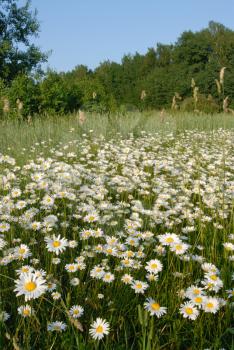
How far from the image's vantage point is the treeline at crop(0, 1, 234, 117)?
1073 cm

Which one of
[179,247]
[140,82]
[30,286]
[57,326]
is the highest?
[140,82]

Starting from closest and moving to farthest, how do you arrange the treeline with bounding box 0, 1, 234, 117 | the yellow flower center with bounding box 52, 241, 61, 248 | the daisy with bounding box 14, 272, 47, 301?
the daisy with bounding box 14, 272, 47, 301 < the yellow flower center with bounding box 52, 241, 61, 248 < the treeline with bounding box 0, 1, 234, 117

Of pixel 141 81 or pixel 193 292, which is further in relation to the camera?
pixel 141 81

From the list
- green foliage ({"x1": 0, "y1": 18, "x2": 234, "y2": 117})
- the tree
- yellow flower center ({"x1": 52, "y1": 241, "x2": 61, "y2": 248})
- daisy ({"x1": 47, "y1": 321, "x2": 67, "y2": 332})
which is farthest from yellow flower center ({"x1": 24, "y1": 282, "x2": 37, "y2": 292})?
the tree

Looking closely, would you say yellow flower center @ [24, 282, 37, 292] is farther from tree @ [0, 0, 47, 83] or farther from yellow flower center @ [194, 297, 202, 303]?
tree @ [0, 0, 47, 83]

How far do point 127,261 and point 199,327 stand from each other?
51 centimetres

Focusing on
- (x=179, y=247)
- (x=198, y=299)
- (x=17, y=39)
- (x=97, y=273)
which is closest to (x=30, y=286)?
(x=97, y=273)

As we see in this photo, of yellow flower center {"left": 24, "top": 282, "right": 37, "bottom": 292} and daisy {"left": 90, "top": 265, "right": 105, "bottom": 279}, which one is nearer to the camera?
yellow flower center {"left": 24, "top": 282, "right": 37, "bottom": 292}

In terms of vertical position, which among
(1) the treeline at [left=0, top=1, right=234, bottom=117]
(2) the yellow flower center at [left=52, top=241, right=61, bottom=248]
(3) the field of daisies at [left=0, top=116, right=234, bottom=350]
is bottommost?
(3) the field of daisies at [left=0, top=116, right=234, bottom=350]

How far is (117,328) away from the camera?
1.70m

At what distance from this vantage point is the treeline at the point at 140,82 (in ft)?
35.2

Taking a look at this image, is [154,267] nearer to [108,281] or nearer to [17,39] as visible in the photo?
[108,281]

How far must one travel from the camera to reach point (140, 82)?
5534 cm

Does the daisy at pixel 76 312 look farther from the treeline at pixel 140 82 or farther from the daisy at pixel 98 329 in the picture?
the treeline at pixel 140 82
